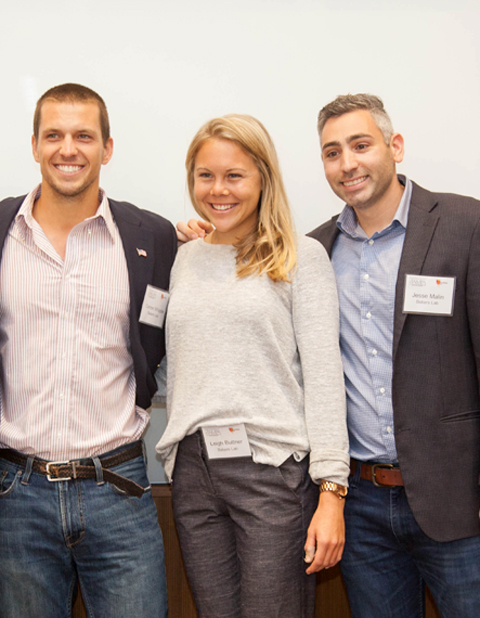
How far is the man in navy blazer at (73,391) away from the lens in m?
1.56

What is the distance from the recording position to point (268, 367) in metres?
1.47

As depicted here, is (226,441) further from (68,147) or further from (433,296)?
(68,147)

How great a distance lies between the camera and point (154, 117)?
2.21 m

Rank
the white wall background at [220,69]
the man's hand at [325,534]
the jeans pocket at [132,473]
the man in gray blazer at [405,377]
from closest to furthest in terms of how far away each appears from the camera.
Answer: the man's hand at [325,534], the man in gray blazer at [405,377], the jeans pocket at [132,473], the white wall background at [220,69]

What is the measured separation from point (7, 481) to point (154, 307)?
669mm

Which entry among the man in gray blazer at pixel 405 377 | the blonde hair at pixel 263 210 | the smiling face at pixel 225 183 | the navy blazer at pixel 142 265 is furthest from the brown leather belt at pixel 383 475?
the smiling face at pixel 225 183

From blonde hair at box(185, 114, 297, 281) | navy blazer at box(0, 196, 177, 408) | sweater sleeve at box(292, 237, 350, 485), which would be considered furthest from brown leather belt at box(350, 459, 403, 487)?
navy blazer at box(0, 196, 177, 408)

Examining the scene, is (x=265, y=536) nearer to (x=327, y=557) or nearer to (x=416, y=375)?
(x=327, y=557)

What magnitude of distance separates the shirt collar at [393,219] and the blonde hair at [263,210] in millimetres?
226

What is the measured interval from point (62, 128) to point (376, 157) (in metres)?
0.97

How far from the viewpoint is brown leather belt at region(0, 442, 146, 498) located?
155 cm

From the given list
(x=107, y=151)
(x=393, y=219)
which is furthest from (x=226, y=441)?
(x=107, y=151)

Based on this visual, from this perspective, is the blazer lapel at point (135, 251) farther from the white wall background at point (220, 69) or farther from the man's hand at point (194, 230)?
the white wall background at point (220, 69)

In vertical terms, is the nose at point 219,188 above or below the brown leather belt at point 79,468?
above
